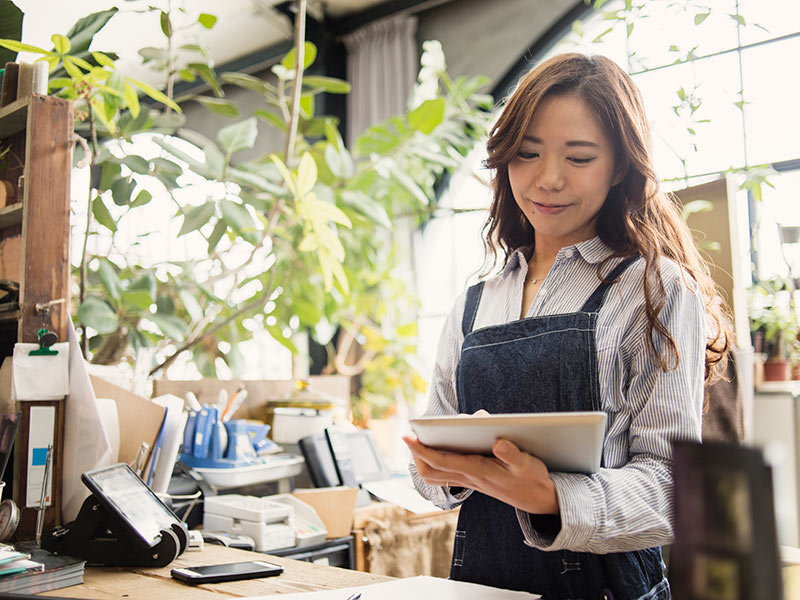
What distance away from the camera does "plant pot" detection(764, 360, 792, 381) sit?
327 cm

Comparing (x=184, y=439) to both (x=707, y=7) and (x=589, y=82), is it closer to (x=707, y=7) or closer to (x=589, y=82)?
(x=589, y=82)

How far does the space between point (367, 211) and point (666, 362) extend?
2.01 metres

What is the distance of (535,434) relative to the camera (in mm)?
894

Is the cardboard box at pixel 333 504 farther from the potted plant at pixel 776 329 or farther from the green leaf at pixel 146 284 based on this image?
the potted plant at pixel 776 329

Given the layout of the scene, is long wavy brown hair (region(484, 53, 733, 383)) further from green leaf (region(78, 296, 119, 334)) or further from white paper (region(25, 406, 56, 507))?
green leaf (region(78, 296, 119, 334))

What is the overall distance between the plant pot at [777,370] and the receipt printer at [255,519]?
7.72ft

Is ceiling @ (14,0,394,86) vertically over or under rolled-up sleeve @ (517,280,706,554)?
over

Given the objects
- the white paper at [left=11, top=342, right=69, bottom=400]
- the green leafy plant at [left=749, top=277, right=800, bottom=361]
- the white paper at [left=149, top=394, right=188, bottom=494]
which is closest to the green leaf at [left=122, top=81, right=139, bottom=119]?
the white paper at [left=11, top=342, right=69, bottom=400]

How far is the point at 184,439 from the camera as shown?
2115 mm

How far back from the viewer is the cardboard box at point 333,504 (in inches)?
85.0

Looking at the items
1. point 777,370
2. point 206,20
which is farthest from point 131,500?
point 777,370

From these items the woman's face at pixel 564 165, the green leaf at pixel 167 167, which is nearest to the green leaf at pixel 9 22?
the green leaf at pixel 167 167

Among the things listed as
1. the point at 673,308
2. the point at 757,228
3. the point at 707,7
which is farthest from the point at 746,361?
the point at 757,228

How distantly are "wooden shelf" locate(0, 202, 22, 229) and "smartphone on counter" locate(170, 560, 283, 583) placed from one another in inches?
35.2
